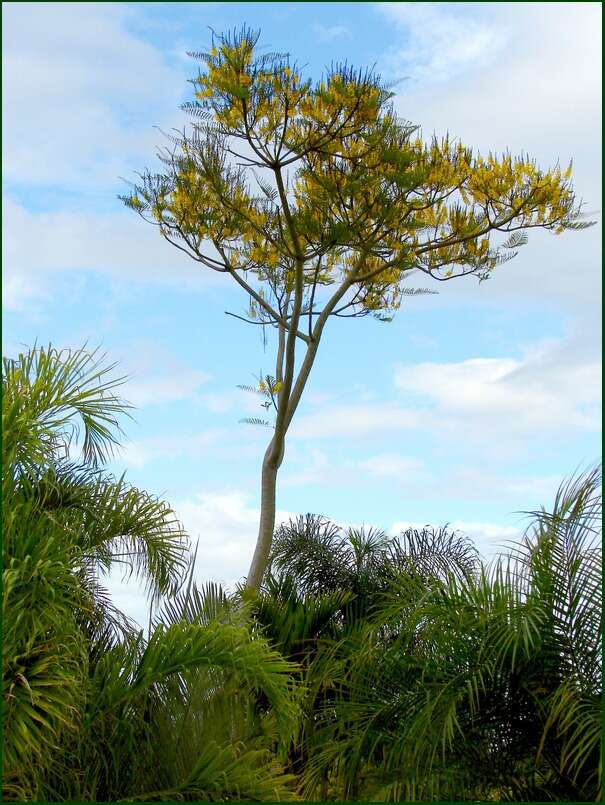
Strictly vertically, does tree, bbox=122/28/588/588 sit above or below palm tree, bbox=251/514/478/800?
above

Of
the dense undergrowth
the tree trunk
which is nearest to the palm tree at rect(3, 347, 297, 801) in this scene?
the dense undergrowth

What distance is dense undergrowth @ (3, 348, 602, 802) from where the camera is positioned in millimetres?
4957

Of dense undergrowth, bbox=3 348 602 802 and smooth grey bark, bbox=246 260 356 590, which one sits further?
smooth grey bark, bbox=246 260 356 590

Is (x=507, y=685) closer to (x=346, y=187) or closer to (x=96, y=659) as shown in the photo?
(x=96, y=659)

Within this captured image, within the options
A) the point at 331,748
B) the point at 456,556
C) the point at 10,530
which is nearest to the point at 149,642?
the point at 10,530

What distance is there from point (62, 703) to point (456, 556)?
15.5 feet

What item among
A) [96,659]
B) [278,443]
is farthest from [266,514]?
[96,659]

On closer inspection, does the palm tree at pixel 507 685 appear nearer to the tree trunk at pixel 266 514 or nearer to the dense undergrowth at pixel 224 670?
the dense undergrowth at pixel 224 670

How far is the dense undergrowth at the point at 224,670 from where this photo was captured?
496cm

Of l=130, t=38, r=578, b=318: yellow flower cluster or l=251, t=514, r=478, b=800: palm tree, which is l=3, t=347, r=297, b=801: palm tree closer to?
l=251, t=514, r=478, b=800: palm tree

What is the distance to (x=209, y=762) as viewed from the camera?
5059 millimetres

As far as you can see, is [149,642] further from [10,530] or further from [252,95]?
[252,95]

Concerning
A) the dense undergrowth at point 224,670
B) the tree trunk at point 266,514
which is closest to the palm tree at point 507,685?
the dense undergrowth at point 224,670

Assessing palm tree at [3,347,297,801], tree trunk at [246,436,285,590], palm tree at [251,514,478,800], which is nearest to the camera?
palm tree at [3,347,297,801]
